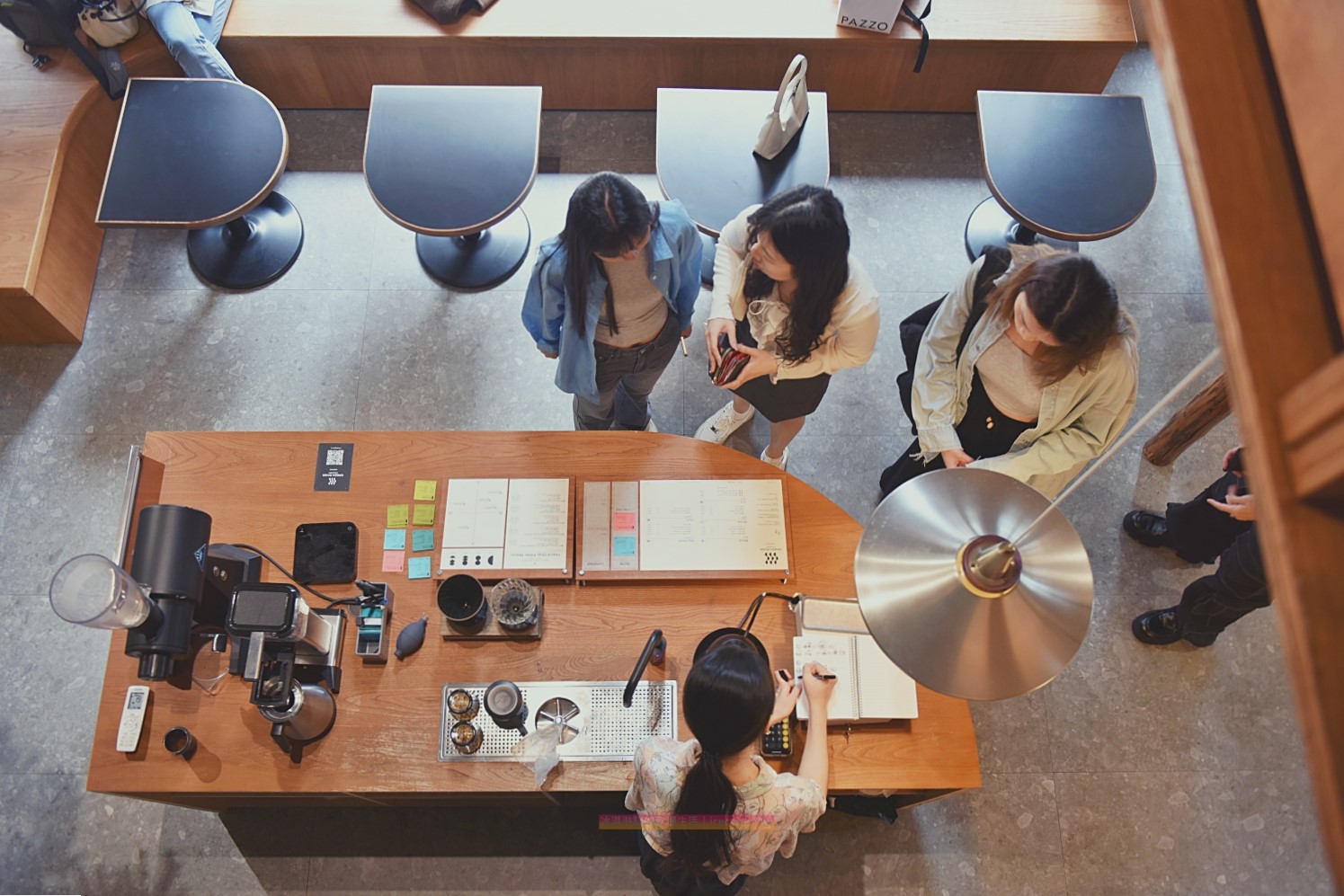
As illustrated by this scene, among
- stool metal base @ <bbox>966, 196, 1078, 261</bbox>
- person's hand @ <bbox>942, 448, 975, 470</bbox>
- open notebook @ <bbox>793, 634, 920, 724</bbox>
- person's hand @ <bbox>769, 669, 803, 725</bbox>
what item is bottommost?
open notebook @ <bbox>793, 634, 920, 724</bbox>

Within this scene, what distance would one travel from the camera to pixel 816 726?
2168mm

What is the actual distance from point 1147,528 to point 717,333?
1941 millimetres

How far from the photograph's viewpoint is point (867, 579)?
1.23 metres

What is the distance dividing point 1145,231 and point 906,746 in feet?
9.75

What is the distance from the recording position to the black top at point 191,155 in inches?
123

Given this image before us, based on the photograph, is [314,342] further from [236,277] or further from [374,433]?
[374,433]

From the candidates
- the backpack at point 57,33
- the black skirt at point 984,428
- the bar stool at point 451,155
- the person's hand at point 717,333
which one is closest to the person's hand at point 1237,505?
the black skirt at point 984,428

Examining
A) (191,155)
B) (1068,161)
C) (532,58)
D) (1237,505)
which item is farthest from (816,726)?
(532,58)

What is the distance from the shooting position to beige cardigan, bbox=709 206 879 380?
8.01 feet

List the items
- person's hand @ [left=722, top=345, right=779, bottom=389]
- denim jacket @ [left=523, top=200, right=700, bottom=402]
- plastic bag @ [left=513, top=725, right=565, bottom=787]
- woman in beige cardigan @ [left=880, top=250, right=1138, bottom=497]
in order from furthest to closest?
person's hand @ [left=722, top=345, right=779, bottom=389], denim jacket @ [left=523, top=200, right=700, bottom=402], plastic bag @ [left=513, top=725, right=565, bottom=787], woman in beige cardigan @ [left=880, top=250, right=1138, bottom=497]

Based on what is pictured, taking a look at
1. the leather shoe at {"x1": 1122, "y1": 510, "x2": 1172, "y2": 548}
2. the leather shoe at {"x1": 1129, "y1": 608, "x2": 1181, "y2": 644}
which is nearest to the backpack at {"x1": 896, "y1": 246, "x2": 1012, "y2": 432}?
the leather shoe at {"x1": 1122, "y1": 510, "x2": 1172, "y2": 548}

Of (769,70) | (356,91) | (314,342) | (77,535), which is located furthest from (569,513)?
(356,91)

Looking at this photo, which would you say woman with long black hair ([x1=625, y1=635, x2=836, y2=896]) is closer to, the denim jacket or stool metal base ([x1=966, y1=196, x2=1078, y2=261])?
the denim jacket

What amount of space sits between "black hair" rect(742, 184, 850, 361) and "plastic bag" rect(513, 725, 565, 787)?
1341 mm
